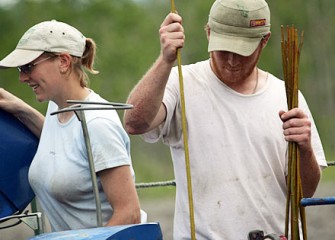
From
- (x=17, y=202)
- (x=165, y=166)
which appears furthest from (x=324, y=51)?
(x=17, y=202)

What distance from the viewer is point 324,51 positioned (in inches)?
2352

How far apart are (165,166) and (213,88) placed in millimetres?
43822

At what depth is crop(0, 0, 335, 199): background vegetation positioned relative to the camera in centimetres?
4409

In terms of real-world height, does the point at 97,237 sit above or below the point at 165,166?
above

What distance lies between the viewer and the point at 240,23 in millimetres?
5637

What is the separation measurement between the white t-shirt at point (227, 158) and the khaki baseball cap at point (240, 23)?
0.75 ft

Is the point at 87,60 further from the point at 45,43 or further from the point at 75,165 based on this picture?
the point at 75,165

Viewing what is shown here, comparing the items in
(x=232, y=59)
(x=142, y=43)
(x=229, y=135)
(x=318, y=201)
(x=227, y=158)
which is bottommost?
(x=318, y=201)

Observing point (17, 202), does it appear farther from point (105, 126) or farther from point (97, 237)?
point (97, 237)

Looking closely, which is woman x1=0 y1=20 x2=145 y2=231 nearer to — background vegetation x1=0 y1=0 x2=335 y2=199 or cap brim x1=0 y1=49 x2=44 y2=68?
cap brim x1=0 y1=49 x2=44 y2=68

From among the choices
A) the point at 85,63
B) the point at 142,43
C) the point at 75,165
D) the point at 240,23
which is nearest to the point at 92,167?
the point at 75,165

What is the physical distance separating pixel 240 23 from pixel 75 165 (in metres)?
0.97

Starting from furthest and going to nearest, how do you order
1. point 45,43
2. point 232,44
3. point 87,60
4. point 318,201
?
point 87,60
point 45,43
point 232,44
point 318,201

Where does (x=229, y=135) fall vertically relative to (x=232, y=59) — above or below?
below
